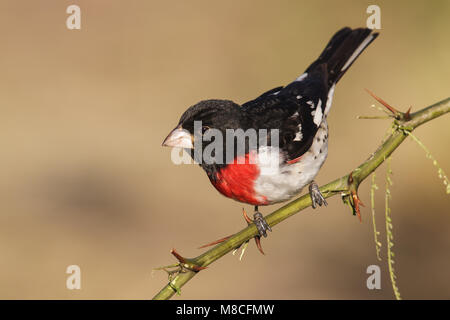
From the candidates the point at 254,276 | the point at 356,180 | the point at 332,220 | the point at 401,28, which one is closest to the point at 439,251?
the point at 332,220

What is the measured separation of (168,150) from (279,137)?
4692 mm

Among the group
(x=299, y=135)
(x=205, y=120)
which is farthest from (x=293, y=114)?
(x=205, y=120)

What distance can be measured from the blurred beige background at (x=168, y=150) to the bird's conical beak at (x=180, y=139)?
4.11m

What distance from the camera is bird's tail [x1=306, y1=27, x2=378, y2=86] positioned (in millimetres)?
3508

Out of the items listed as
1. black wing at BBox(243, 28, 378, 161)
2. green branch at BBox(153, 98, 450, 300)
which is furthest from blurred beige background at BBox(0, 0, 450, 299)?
green branch at BBox(153, 98, 450, 300)

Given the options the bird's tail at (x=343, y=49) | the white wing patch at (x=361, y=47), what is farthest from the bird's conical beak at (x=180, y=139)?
the white wing patch at (x=361, y=47)

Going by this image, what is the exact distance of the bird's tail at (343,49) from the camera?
3.51 metres

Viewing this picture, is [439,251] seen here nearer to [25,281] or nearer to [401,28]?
[401,28]

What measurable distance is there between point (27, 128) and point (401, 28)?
18.6ft

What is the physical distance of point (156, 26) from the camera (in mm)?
10148

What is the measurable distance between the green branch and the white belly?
92 centimetres

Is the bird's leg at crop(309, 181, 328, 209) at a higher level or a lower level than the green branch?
higher

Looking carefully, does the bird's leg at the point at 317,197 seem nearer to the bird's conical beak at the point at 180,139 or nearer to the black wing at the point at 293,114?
the black wing at the point at 293,114

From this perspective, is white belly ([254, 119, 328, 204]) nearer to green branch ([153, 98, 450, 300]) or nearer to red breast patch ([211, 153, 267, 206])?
red breast patch ([211, 153, 267, 206])
